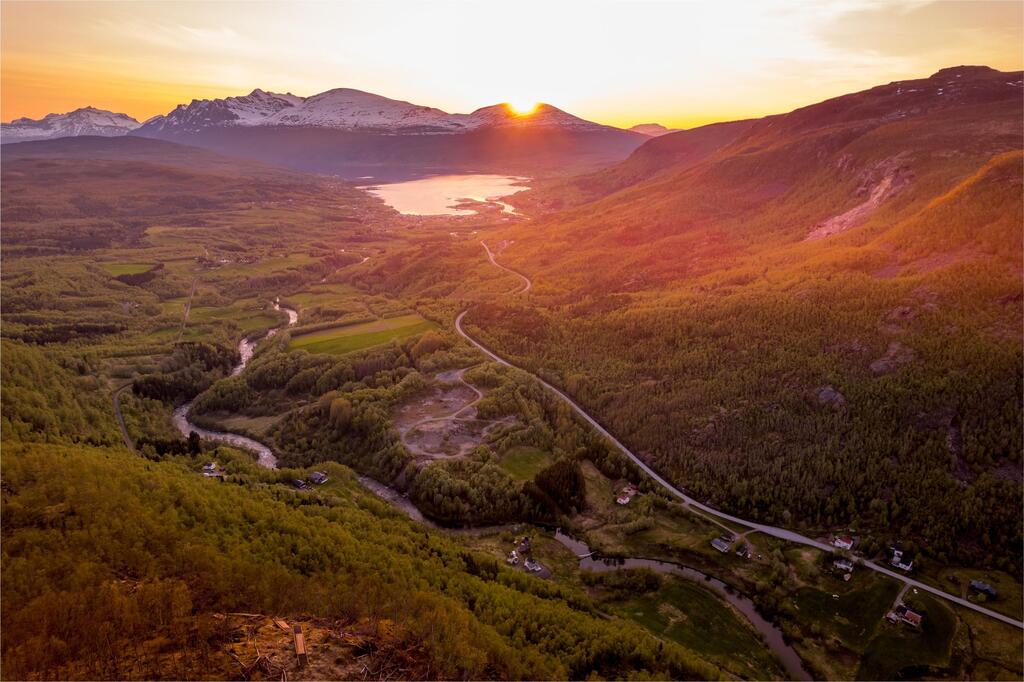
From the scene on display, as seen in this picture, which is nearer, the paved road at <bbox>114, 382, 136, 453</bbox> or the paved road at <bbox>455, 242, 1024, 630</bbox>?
the paved road at <bbox>455, 242, 1024, 630</bbox>

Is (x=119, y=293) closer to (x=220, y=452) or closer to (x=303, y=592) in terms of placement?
(x=220, y=452)

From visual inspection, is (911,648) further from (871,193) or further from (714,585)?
(871,193)

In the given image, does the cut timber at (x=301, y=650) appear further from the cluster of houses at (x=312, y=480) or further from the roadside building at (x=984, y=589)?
the roadside building at (x=984, y=589)

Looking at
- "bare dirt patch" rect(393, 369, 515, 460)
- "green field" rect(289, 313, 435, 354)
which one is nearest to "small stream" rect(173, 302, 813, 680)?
"bare dirt patch" rect(393, 369, 515, 460)

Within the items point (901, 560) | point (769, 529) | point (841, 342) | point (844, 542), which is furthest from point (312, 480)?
point (841, 342)

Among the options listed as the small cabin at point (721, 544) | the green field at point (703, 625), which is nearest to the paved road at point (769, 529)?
the small cabin at point (721, 544)

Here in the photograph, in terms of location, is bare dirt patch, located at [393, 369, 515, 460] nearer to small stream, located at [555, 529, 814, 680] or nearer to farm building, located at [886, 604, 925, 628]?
small stream, located at [555, 529, 814, 680]
